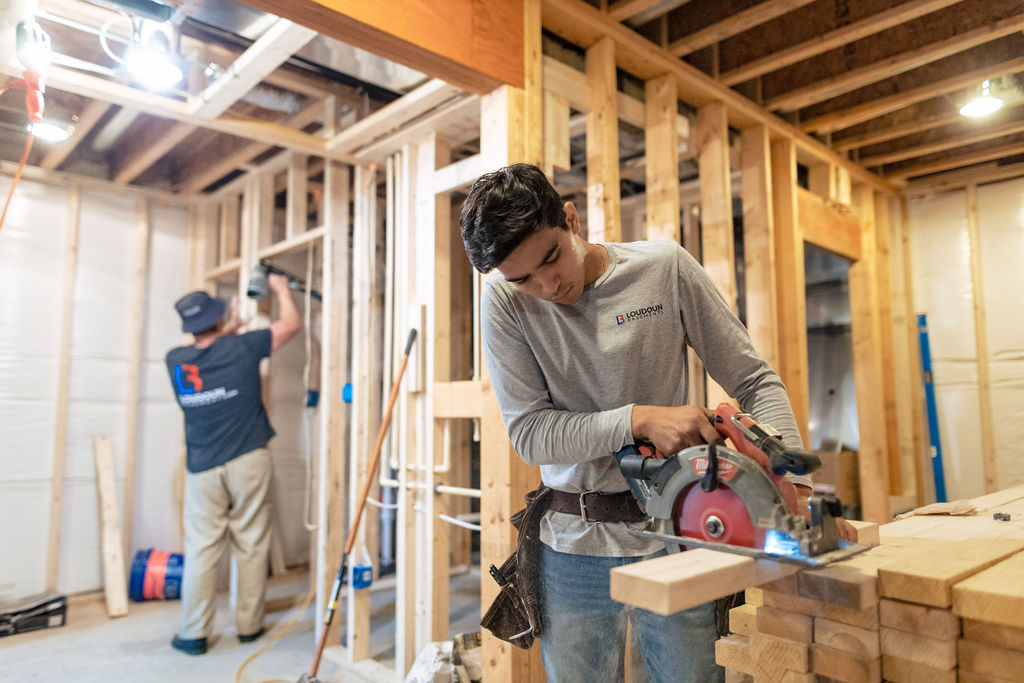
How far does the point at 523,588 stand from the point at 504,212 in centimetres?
81

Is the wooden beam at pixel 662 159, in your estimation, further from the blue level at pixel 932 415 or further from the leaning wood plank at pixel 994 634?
the blue level at pixel 932 415

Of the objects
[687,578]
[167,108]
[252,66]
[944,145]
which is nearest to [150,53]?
[252,66]

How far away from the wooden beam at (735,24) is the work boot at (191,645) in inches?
133

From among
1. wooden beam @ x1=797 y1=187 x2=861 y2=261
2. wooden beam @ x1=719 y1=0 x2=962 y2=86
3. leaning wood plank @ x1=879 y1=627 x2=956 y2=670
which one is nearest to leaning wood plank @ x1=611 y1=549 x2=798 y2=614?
leaning wood plank @ x1=879 y1=627 x2=956 y2=670

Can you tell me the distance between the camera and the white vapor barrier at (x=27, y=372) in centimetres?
372

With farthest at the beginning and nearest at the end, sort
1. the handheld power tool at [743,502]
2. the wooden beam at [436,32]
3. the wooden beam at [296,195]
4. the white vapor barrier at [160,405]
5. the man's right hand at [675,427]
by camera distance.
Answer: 1. the white vapor barrier at [160,405]
2. the wooden beam at [296,195]
3. the wooden beam at [436,32]
4. the man's right hand at [675,427]
5. the handheld power tool at [743,502]

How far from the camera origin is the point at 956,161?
375 cm

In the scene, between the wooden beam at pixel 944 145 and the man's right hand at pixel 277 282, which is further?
the man's right hand at pixel 277 282

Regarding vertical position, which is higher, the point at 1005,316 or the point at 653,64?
the point at 653,64

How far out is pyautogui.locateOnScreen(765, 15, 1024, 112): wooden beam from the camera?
8.59 feet

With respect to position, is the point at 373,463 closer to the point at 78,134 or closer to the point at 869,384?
the point at 78,134

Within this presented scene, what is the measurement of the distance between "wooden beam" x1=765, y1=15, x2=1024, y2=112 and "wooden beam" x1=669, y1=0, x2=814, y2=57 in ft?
1.70

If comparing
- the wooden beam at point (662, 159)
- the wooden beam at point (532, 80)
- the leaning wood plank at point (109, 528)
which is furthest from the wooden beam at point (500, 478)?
the leaning wood plank at point (109, 528)

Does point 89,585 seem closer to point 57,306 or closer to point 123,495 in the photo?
point 123,495
